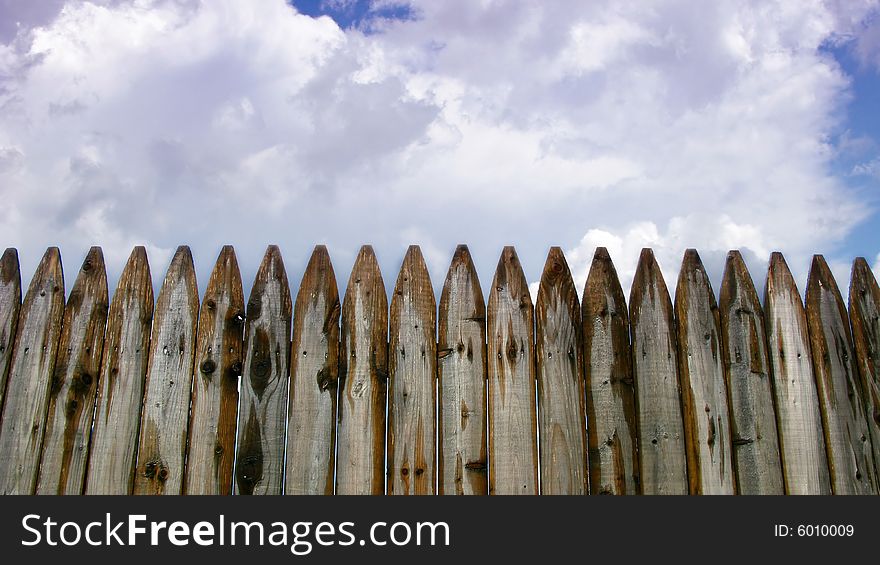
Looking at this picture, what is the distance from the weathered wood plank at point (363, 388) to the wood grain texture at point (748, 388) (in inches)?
68.9

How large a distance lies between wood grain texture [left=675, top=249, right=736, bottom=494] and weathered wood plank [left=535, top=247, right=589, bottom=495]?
53cm

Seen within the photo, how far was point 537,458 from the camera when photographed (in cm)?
Result: 328

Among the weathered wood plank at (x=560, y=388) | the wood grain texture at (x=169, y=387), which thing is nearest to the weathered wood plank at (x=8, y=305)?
the wood grain texture at (x=169, y=387)

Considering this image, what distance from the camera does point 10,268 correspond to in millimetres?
3826

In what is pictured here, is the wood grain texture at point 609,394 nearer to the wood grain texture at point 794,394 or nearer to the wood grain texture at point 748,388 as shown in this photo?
the wood grain texture at point 748,388

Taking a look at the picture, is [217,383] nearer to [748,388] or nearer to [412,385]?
[412,385]

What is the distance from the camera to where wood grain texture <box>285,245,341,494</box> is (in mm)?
3258

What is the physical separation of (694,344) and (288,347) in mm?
2064

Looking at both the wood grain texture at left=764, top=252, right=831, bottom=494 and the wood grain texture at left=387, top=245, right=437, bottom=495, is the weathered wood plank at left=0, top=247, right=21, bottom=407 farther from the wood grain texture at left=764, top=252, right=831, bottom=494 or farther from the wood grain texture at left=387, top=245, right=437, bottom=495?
the wood grain texture at left=764, top=252, right=831, bottom=494

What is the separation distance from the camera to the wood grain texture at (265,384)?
328 centimetres
